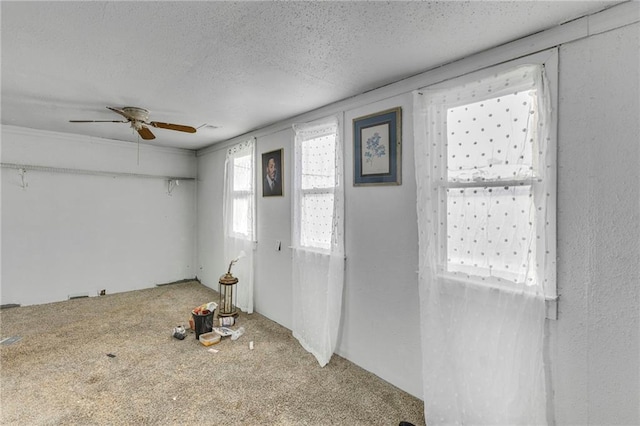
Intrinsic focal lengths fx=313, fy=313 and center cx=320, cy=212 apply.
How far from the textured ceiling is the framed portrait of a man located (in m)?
0.77

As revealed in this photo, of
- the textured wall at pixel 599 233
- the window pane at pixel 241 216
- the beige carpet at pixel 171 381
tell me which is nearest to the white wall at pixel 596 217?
the textured wall at pixel 599 233

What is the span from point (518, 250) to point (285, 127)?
2.58 metres

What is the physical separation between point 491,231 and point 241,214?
3.27 meters

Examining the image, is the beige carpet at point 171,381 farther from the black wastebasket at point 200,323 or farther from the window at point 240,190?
the window at point 240,190

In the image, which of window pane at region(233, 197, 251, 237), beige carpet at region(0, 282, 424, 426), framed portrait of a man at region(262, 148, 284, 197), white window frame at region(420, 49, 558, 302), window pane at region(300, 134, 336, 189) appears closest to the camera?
white window frame at region(420, 49, 558, 302)

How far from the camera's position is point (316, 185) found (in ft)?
10.3

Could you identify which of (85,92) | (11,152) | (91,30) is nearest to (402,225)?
(91,30)

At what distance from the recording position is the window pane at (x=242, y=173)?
421 centimetres

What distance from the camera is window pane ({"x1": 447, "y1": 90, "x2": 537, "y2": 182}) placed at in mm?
1734

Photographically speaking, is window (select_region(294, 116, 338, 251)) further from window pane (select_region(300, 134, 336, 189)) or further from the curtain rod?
the curtain rod

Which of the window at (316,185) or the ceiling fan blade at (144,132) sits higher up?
the ceiling fan blade at (144,132)

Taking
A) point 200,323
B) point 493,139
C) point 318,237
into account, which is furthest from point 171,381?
point 493,139

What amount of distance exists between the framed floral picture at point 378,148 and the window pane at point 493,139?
1.37 feet

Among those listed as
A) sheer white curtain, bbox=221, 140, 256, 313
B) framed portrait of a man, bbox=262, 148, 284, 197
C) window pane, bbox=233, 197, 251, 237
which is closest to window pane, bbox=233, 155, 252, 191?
sheer white curtain, bbox=221, 140, 256, 313
